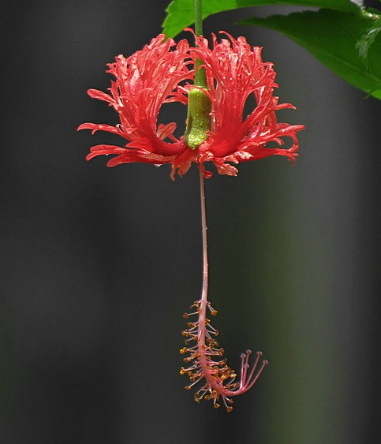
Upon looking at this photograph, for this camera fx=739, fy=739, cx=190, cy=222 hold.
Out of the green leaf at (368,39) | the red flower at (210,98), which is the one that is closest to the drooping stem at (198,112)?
the red flower at (210,98)

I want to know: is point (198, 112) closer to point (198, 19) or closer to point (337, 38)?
point (198, 19)

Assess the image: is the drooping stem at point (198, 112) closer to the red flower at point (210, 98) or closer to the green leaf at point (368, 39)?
the red flower at point (210, 98)

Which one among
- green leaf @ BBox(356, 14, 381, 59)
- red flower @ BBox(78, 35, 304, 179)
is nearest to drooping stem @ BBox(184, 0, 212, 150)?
red flower @ BBox(78, 35, 304, 179)

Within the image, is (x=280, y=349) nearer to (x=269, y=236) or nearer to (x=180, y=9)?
(x=269, y=236)

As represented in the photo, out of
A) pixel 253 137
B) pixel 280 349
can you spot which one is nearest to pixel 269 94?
pixel 253 137

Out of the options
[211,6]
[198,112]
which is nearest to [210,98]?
[198,112]

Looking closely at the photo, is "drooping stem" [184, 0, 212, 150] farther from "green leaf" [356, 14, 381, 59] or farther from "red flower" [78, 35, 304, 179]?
"green leaf" [356, 14, 381, 59]
